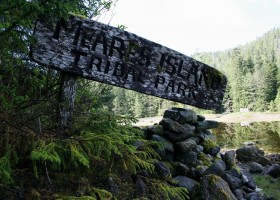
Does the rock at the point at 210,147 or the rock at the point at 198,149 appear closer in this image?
the rock at the point at 198,149

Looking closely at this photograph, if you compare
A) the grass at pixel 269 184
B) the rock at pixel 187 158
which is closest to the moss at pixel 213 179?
the rock at pixel 187 158

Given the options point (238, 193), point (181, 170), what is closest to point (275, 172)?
point (238, 193)

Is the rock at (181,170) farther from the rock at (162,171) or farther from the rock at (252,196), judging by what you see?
the rock at (252,196)

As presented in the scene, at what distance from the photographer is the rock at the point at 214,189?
650 centimetres

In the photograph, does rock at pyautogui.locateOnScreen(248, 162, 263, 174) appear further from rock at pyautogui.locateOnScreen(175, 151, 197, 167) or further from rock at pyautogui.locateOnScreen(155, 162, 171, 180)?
rock at pyautogui.locateOnScreen(155, 162, 171, 180)

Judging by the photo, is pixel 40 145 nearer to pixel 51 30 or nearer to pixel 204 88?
pixel 51 30

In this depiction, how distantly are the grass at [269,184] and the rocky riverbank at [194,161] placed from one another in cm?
245

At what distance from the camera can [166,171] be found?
632cm

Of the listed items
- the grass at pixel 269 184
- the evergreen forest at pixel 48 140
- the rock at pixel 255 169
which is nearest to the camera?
the evergreen forest at pixel 48 140

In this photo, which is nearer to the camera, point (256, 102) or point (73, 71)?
point (73, 71)

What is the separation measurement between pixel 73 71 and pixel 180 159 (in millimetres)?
3903

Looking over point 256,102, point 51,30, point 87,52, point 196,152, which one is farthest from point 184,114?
point 256,102

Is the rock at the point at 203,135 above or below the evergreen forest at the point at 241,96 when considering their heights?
below

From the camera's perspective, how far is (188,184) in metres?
6.79
